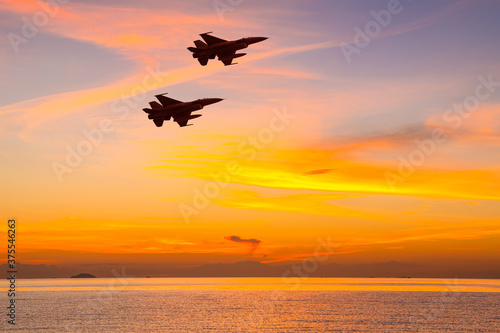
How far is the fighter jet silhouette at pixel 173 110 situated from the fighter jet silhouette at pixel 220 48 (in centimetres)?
910

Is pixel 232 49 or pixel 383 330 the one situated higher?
pixel 232 49

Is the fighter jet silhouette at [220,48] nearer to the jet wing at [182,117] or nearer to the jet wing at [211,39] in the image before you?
the jet wing at [211,39]

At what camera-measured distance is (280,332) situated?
19362cm

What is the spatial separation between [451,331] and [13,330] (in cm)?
16324

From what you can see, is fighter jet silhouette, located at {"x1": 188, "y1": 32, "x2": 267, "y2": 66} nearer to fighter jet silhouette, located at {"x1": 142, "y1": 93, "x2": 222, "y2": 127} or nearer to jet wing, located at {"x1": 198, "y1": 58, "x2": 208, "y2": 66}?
jet wing, located at {"x1": 198, "y1": 58, "x2": 208, "y2": 66}

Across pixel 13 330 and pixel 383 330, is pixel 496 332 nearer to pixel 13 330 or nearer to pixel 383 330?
pixel 383 330

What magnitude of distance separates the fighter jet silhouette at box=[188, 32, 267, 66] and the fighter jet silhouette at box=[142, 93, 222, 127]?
9102 millimetres

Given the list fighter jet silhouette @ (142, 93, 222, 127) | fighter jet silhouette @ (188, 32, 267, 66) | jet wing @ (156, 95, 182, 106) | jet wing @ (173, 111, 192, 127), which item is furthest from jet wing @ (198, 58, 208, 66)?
jet wing @ (173, 111, 192, 127)

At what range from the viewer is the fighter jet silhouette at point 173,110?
104938 millimetres

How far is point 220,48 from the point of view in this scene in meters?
103

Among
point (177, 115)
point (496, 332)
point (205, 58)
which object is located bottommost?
point (496, 332)

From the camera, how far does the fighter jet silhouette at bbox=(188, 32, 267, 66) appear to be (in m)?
103

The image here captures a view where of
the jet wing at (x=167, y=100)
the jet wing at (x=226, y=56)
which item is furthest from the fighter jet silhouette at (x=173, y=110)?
the jet wing at (x=226, y=56)

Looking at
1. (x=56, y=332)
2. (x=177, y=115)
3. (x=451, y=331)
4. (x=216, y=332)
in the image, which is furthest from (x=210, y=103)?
(x=451, y=331)
